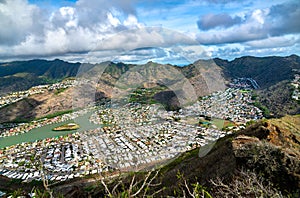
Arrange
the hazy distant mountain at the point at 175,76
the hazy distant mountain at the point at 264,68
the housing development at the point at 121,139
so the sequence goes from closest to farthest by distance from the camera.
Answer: the hazy distant mountain at the point at 175,76 < the housing development at the point at 121,139 < the hazy distant mountain at the point at 264,68

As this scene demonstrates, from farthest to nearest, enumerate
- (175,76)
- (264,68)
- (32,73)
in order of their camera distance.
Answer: (32,73), (264,68), (175,76)

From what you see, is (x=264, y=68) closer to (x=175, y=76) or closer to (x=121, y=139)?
(x=121, y=139)

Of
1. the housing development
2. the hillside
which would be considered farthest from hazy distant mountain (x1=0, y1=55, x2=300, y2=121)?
the housing development

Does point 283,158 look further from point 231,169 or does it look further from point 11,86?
point 11,86

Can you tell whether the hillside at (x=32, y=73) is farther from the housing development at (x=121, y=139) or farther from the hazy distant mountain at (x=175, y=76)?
the housing development at (x=121, y=139)

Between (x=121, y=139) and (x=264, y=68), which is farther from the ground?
(x=121, y=139)

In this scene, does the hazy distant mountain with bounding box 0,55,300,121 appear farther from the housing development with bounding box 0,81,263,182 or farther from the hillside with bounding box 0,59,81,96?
the housing development with bounding box 0,81,263,182

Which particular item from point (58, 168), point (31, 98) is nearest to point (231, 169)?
point (58, 168)

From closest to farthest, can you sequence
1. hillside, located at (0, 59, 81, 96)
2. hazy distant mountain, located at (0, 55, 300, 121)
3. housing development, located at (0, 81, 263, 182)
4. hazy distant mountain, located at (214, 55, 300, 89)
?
hazy distant mountain, located at (0, 55, 300, 121), housing development, located at (0, 81, 263, 182), hazy distant mountain, located at (214, 55, 300, 89), hillside, located at (0, 59, 81, 96)

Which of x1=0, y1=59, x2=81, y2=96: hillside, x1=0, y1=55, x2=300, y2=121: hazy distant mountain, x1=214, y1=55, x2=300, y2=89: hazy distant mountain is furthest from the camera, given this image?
x1=0, y1=59, x2=81, y2=96: hillside

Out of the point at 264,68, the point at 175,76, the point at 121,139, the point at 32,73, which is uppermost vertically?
the point at 175,76

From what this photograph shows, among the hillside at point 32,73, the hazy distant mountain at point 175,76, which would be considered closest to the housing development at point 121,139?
the hazy distant mountain at point 175,76

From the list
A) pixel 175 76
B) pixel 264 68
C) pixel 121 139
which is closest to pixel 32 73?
pixel 264 68
